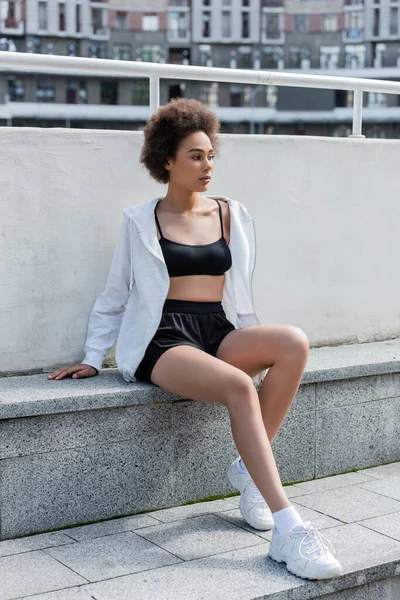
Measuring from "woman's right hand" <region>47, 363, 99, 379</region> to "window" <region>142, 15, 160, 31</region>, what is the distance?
2792 inches

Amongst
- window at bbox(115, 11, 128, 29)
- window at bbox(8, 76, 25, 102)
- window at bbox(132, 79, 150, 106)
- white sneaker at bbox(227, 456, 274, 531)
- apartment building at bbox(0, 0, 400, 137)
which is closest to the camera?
white sneaker at bbox(227, 456, 274, 531)

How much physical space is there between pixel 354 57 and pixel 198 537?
72.3 meters

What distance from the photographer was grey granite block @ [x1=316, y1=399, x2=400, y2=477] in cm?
413

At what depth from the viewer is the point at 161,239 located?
3.60 meters

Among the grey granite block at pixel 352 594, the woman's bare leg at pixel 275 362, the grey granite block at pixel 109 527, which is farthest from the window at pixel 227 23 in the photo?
the grey granite block at pixel 352 594

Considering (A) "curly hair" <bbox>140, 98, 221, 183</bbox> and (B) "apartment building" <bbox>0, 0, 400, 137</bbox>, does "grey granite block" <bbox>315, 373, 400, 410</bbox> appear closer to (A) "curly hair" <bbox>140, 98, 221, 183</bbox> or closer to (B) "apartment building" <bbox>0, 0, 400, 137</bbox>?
(A) "curly hair" <bbox>140, 98, 221, 183</bbox>

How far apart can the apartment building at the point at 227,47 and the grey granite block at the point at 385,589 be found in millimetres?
66349

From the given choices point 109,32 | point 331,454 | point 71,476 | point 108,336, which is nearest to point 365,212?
point 331,454

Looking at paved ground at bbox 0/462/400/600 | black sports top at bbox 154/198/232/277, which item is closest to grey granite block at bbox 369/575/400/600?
paved ground at bbox 0/462/400/600

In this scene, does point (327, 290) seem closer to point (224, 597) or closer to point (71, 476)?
point (71, 476)

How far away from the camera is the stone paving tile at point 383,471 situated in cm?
419

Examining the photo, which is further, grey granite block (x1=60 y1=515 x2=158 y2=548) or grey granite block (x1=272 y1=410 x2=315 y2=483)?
grey granite block (x1=272 y1=410 x2=315 y2=483)

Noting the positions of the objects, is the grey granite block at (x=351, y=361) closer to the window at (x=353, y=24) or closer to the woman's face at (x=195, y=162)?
the woman's face at (x=195, y=162)

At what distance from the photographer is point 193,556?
312cm
